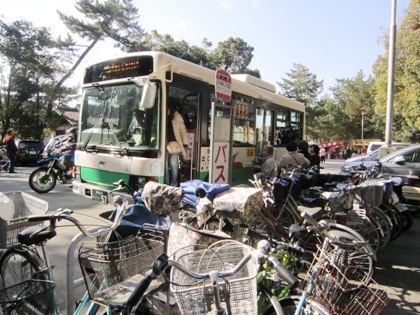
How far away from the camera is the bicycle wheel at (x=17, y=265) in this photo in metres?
2.92

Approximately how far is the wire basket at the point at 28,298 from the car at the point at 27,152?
18.8 m

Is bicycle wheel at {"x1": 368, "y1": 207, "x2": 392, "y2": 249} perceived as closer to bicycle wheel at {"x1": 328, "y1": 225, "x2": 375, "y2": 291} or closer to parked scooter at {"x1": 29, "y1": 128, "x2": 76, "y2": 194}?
bicycle wheel at {"x1": 328, "y1": 225, "x2": 375, "y2": 291}

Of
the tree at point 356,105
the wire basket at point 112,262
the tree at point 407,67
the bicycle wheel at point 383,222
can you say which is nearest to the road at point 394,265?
the bicycle wheel at point 383,222

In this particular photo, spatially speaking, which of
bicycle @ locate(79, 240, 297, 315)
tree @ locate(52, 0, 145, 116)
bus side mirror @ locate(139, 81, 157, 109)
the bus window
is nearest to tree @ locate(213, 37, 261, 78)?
tree @ locate(52, 0, 145, 116)

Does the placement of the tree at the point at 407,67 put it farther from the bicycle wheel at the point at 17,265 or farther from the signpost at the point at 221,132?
the bicycle wheel at the point at 17,265

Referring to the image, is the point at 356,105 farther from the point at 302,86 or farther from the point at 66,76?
the point at 66,76

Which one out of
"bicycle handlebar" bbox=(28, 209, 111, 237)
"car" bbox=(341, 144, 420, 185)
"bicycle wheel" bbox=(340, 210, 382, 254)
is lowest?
"bicycle wheel" bbox=(340, 210, 382, 254)

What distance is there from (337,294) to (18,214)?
299cm

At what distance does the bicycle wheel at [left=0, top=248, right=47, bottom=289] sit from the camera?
9.57 feet

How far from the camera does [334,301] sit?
2379 millimetres

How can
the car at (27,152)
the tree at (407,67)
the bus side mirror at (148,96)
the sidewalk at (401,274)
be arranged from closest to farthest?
the sidewalk at (401,274) < the bus side mirror at (148,96) < the tree at (407,67) < the car at (27,152)

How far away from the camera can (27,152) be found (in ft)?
62.3

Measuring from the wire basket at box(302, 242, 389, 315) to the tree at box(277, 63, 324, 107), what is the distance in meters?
57.8

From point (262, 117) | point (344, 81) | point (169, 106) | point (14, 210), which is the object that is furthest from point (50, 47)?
point (344, 81)
